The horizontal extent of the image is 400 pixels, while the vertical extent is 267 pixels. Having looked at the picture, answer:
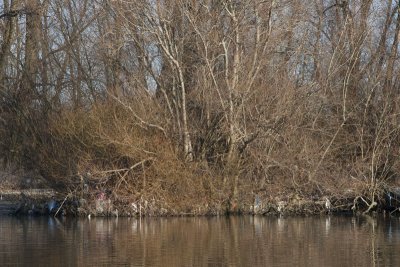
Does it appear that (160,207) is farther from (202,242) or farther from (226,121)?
(202,242)

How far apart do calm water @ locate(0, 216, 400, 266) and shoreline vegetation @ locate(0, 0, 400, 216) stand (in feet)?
5.57

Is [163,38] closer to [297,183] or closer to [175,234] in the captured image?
[297,183]

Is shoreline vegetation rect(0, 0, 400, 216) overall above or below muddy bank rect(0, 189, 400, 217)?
above

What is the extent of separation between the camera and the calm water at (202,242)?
60.3 feet

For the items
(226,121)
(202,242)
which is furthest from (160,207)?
(202,242)

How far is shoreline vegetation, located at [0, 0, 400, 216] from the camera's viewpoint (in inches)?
1227

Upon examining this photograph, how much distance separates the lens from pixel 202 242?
21.9m

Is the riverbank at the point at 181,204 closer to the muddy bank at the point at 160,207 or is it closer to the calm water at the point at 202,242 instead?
the muddy bank at the point at 160,207

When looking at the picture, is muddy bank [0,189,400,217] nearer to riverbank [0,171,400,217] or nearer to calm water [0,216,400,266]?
riverbank [0,171,400,217]

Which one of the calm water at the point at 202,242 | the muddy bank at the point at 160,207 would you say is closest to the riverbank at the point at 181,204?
the muddy bank at the point at 160,207

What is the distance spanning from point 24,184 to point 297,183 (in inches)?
499

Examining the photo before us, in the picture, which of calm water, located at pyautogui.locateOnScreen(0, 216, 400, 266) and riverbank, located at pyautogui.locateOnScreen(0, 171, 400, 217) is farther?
riverbank, located at pyautogui.locateOnScreen(0, 171, 400, 217)

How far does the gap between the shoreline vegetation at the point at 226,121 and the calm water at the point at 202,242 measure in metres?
1.70

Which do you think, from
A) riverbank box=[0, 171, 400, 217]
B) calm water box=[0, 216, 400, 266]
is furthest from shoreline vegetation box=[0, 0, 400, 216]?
calm water box=[0, 216, 400, 266]
